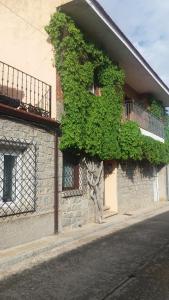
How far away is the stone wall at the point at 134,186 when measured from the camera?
1462cm

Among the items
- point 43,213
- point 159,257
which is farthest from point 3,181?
point 159,257

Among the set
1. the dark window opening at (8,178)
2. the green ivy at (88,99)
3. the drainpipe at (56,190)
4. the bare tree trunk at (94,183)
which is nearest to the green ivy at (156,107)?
the green ivy at (88,99)

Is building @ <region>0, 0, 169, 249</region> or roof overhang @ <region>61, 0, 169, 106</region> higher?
roof overhang @ <region>61, 0, 169, 106</region>

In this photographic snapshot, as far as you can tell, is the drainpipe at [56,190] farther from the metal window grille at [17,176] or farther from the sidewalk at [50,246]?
the metal window grille at [17,176]

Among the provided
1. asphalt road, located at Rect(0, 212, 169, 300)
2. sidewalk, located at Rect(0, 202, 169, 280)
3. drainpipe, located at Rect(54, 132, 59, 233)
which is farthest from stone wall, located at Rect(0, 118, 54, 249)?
asphalt road, located at Rect(0, 212, 169, 300)

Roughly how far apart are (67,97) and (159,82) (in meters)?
8.73

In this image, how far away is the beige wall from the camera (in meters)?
10.5

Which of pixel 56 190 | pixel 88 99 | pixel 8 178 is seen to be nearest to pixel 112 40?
pixel 88 99

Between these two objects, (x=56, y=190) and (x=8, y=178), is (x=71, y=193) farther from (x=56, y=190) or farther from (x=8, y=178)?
(x=8, y=178)

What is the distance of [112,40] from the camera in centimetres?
1246

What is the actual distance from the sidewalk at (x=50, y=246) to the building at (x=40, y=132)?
1.15 feet

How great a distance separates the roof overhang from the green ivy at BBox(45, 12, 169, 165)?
362mm

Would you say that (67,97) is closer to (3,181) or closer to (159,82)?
(3,181)

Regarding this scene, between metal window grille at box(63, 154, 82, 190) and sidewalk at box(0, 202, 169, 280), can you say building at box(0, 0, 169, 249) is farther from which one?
sidewalk at box(0, 202, 169, 280)
